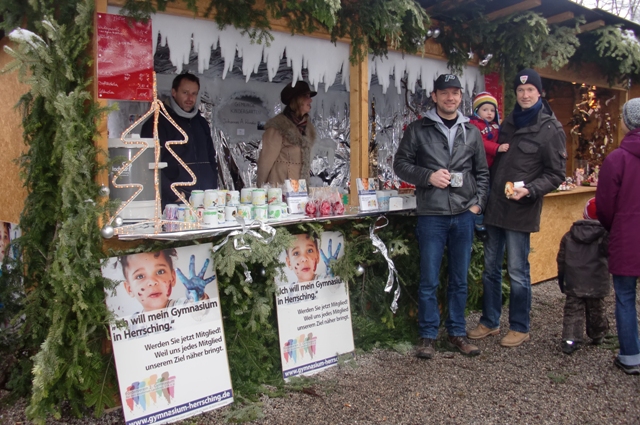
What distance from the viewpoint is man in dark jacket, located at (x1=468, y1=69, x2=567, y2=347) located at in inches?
157

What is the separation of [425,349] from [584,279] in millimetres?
1288

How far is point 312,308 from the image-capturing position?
12.4ft

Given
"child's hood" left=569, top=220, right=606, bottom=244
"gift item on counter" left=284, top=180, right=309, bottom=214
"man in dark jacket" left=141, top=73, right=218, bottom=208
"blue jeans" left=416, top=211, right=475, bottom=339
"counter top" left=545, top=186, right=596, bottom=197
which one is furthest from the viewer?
"counter top" left=545, top=186, right=596, bottom=197

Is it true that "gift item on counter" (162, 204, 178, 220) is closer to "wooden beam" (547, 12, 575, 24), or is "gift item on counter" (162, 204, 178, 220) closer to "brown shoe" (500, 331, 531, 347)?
"brown shoe" (500, 331, 531, 347)

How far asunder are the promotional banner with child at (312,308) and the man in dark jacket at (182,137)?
110 centimetres

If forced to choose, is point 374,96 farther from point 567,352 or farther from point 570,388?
point 570,388

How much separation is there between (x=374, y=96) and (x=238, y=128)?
181 centimetres

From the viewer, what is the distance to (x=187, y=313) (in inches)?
127

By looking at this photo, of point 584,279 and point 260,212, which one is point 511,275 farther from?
point 260,212

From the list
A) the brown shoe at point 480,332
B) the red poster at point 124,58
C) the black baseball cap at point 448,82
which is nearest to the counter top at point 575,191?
the brown shoe at point 480,332

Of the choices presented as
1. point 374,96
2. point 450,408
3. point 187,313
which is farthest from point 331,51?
point 374,96

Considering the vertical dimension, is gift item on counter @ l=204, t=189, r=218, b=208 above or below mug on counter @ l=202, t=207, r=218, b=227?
above

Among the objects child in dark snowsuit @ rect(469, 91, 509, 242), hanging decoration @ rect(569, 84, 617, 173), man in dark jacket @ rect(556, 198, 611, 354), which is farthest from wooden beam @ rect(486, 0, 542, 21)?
hanging decoration @ rect(569, 84, 617, 173)

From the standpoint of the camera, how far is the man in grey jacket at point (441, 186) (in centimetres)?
386
